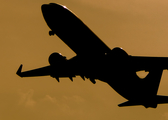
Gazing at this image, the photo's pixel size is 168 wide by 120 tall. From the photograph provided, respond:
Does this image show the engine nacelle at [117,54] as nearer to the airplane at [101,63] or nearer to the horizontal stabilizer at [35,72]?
the airplane at [101,63]

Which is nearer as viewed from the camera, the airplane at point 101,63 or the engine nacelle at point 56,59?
the airplane at point 101,63

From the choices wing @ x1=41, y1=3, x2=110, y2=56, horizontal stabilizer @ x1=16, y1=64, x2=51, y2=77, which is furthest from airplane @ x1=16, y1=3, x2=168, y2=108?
horizontal stabilizer @ x1=16, y1=64, x2=51, y2=77

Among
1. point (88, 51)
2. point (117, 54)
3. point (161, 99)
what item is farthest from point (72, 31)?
point (161, 99)

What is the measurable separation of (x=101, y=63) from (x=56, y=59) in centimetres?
1020

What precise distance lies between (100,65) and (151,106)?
41.1ft

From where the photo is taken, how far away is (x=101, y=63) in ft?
166

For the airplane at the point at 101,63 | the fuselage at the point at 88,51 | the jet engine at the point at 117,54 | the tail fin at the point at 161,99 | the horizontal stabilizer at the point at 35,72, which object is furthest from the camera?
the horizontal stabilizer at the point at 35,72

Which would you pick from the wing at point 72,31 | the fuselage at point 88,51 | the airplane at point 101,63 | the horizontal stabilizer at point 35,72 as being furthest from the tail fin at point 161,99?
the horizontal stabilizer at point 35,72

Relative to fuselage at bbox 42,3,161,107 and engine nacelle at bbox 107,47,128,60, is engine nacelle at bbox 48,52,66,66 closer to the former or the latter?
fuselage at bbox 42,3,161,107

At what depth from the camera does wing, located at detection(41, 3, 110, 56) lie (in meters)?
50.0

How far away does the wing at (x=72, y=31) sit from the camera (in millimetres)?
49969

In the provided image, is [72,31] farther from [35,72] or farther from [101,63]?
[35,72]

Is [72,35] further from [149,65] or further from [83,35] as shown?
[149,65]

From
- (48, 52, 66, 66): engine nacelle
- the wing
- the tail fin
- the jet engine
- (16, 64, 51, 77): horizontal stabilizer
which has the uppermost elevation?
the wing
